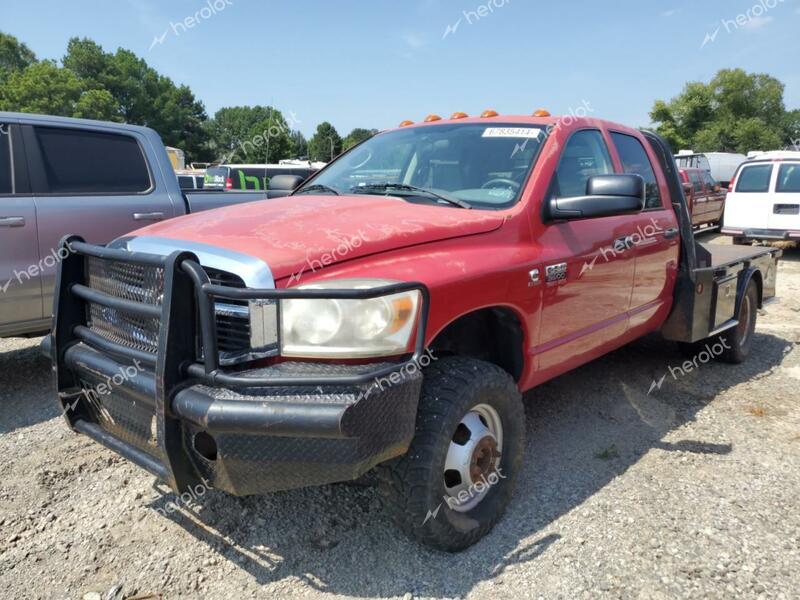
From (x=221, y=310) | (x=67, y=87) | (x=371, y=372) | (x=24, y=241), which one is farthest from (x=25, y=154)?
(x=67, y=87)

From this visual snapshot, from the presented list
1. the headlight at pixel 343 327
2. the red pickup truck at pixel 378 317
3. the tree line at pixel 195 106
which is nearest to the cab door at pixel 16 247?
the red pickup truck at pixel 378 317

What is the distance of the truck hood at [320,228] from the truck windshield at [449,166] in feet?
0.64

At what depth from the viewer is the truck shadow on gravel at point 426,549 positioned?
2396mm

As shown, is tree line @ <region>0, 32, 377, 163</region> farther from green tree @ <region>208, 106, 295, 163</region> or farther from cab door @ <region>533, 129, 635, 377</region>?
cab door @ <region>533, 129, 635, 377</region>

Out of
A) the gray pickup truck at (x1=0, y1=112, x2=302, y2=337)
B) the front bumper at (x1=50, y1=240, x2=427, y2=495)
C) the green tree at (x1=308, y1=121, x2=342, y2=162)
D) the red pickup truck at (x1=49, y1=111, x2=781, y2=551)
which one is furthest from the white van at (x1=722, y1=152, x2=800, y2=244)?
the green tree at (x1=308, y1=121, x2=342, y2=162)

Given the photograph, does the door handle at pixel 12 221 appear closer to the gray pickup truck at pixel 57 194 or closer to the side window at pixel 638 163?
the gray pickup truck at pixel 57 194

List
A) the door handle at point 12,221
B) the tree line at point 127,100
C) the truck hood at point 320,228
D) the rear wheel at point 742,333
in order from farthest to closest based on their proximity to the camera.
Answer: the tree line at point 127,100 < the rear wheel at point 742,333 < the door handle at point 12,221 < the truck hood at point 320,228

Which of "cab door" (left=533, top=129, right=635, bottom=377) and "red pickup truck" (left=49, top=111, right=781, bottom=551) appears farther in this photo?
"cab door" (left=533, top=129, right=635, bottom=377)

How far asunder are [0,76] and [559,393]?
69805mm

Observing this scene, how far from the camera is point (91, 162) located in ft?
15.4

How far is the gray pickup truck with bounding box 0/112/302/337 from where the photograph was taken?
418 centimetres

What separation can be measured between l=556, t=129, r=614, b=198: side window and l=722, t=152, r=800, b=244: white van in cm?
984

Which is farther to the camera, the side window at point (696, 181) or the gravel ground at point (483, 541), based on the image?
the side window at point (696, 181)

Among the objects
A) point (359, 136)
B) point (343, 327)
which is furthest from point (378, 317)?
point (359, 136)
